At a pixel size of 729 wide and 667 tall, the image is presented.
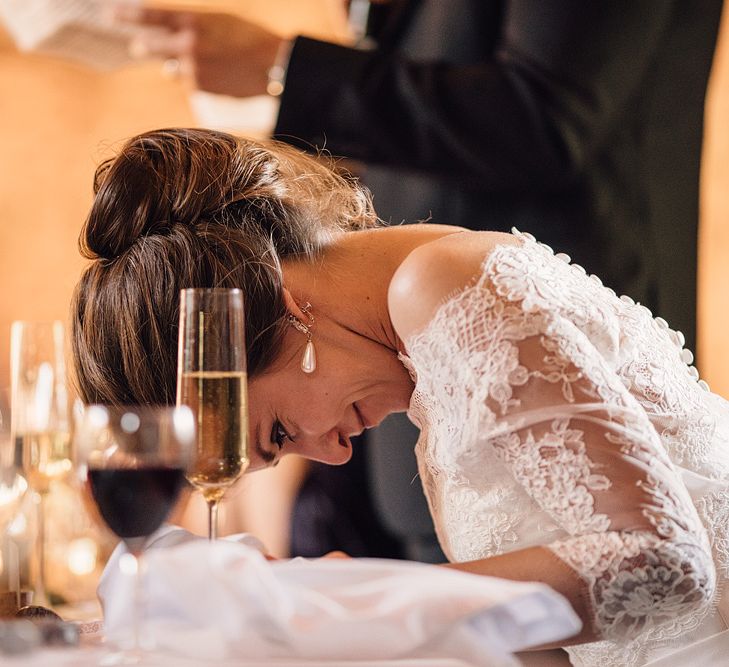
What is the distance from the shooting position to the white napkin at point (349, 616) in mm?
641

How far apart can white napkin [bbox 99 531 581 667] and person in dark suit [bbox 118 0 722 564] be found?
50.4 inches

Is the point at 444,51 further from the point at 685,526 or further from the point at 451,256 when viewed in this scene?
the point at 685,526

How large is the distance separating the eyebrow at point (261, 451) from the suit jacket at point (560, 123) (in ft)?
2.32

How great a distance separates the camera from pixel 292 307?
1.26 m

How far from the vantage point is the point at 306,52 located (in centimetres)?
191

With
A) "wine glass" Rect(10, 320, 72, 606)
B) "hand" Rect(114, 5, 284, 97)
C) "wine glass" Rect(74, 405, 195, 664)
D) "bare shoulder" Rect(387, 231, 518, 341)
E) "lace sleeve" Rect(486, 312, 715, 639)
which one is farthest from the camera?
"hand" Rect(114, 5, 284, 97)

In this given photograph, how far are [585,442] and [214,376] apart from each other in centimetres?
35

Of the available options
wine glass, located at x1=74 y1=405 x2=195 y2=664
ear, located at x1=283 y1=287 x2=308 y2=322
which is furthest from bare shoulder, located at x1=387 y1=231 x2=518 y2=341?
wine glass, located at x1=74 y1=405 x2=195 y2=664

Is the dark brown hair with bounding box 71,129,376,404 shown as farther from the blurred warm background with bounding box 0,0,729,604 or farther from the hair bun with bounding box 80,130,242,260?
the blurred warm background with bounding box 0,0,729,604

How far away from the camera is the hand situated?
A: 6.48 ft

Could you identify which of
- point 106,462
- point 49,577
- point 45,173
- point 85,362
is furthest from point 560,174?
point 45,173

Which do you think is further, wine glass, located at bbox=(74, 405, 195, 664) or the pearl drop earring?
the pearl drop earring

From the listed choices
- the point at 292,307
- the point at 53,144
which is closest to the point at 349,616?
the point at 292,307

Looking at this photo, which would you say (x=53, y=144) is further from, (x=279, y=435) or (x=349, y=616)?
(x=349, y=616)
